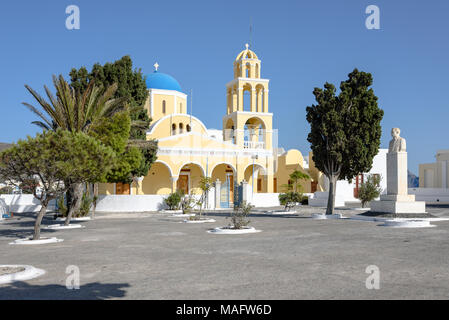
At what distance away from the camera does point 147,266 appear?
30.5 ft

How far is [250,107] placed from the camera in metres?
41.6

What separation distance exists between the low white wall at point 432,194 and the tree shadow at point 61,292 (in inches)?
1706

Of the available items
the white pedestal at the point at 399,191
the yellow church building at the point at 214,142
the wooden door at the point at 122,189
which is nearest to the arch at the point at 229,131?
the yellow church building at the point at 214,142

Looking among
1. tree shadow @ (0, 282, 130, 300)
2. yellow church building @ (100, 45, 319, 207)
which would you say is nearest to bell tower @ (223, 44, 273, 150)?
yellow church building @ (100, 45, 319, 207)

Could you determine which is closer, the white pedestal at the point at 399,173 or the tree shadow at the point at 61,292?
the tree shadow at the point at 61,292

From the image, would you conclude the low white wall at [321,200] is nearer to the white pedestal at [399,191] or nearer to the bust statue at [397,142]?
the white pedestal at [399,191]

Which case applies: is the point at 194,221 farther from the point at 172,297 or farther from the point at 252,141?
the point at 252,141

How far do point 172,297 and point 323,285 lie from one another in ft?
8.21

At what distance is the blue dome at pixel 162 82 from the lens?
4269 centimetres

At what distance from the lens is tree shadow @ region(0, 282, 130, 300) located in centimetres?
677

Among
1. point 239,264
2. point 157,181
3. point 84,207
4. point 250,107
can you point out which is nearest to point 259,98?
point 250,107

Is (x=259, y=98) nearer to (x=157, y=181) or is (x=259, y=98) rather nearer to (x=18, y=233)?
(x=157, y=181)

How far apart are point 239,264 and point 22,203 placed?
26682mm
